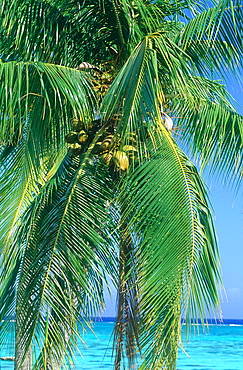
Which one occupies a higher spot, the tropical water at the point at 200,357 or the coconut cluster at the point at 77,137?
the coconut cluster at the point at 77,137

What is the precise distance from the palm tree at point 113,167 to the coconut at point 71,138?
0.01m

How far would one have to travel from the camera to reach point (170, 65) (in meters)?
5.45

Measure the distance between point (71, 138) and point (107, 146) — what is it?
0.48 metres

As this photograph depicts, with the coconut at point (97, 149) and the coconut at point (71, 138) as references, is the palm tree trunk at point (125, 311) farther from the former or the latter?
the coconut at point (71, 138)

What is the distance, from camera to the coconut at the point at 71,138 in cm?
615

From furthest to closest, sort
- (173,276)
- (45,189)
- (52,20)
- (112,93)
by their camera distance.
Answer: (52,20)
(45,189)
(112,93)
(173,276)

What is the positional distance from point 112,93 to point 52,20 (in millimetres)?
1635

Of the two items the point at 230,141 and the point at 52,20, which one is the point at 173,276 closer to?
the point at 230,141

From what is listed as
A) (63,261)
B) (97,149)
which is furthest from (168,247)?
(97,149)

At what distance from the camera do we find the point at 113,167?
19.8 feet

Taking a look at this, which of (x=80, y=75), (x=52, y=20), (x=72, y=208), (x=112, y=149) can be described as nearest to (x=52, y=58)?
(x=52, y=20)

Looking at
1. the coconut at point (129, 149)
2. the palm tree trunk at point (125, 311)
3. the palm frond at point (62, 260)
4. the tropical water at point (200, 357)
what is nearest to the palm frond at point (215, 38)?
the coconut at point (129, 149)

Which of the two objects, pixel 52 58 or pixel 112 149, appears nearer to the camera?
pixel 112 149

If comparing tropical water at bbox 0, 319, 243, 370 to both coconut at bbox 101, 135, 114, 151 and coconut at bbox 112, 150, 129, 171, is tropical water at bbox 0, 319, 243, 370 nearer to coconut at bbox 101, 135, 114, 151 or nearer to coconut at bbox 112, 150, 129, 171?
coconut at bbox 101, 135, 114, 151
